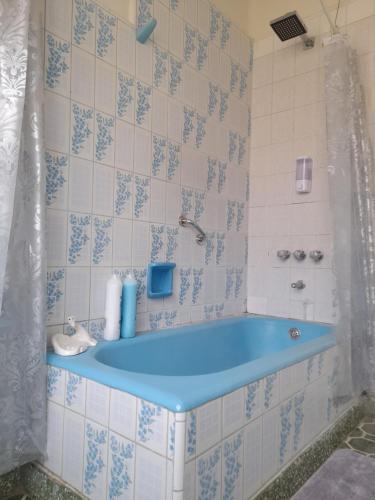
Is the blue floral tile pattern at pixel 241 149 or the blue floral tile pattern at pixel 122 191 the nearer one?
the blue floral tile pattern at pixel 122 191

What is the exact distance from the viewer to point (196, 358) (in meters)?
1.86

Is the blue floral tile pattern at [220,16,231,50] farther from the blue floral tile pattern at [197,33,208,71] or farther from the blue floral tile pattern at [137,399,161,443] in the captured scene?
the blue floral tile pattern at [137,399,161,443]

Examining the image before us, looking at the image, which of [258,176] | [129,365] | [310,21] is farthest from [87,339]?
[310,21]

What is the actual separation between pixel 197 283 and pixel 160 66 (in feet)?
3.79

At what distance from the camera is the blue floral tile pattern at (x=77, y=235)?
58.3 inches

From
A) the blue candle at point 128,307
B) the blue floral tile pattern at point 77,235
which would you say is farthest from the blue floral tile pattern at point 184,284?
the blue floral tile pattern at point 77,235

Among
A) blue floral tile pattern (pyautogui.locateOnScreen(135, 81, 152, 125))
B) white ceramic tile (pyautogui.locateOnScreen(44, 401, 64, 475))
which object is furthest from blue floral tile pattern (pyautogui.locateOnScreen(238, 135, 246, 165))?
white ceramic tile (pyautogui.locateOnScreen(44, 401, 64, 475))

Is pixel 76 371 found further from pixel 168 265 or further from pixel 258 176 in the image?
pixel 258 176

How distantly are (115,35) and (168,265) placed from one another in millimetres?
1079

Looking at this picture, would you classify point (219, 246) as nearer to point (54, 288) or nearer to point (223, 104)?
point (223, 104)

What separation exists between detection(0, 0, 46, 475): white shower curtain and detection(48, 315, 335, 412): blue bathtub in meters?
0.13

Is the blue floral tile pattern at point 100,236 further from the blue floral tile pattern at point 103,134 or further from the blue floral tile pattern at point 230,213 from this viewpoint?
the blue floral tile pattern at point 230,213

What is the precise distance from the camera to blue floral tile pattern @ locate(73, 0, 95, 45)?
149cm

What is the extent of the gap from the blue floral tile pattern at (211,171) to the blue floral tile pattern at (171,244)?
40cm
